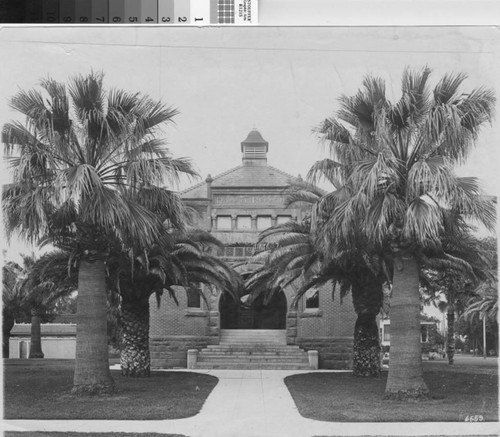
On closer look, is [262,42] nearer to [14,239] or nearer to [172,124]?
[172,124]

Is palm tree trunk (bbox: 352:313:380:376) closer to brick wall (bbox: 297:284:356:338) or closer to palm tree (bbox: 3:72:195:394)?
brick wall (bbox: 297:284:356:338)

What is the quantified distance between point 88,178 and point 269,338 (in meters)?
4.12

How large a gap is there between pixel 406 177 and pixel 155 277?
4733mm

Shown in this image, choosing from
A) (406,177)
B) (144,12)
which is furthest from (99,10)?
(406,177)

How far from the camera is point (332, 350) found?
1427cm

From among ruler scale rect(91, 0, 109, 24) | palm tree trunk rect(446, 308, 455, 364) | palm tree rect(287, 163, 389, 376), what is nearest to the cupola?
palm tree rect(287, 163, 389, 376)

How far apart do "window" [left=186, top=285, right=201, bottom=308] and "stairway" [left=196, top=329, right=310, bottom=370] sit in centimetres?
84

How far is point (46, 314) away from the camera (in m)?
12.4

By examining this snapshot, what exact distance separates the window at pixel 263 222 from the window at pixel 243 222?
0.53 ft

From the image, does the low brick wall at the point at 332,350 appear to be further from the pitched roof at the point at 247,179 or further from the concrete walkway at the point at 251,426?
the pitched roof at the point at 247,179

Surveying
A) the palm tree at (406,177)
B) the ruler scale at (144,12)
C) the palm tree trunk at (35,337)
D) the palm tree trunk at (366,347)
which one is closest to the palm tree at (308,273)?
the palm tree trunk at (366,347)

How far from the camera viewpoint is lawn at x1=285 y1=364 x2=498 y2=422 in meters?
11.8

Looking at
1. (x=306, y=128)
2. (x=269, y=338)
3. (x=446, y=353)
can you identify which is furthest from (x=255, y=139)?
(x=446, y=353)

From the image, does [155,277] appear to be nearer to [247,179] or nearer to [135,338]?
[135,338]
